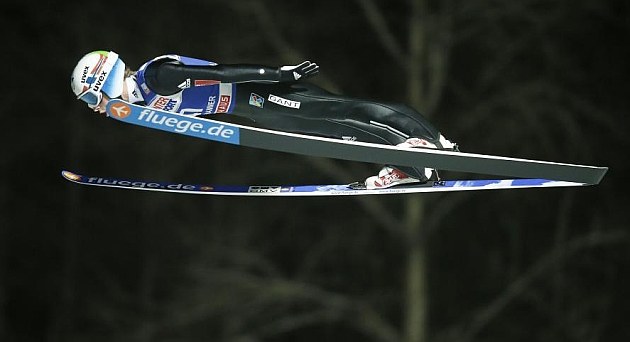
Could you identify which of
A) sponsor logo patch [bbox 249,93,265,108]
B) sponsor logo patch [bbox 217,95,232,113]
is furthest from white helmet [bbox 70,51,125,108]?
sponsor logo patch [bbox 249,93,265,108]

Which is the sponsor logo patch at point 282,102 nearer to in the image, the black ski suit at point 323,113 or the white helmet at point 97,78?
the black ski suit at point 323,113

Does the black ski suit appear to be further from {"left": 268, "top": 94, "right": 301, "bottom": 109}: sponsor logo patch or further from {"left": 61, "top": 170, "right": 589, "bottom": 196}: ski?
{"left": 61, "top": 170, "right": 589, "bottom": 196}: ski

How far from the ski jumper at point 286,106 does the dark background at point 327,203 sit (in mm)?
4778

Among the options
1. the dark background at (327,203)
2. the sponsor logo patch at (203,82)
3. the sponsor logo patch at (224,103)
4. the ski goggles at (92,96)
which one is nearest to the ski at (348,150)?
the ski goggles at (92,96)

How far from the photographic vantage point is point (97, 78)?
6.46m

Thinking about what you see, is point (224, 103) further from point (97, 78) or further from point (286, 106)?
point (97, 78)

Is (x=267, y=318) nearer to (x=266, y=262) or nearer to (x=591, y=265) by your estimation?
(x=266, y=262)

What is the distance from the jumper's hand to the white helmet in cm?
94

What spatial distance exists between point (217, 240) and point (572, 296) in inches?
166

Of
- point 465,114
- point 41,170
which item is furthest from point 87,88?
point 41,170

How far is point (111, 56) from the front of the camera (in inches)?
258

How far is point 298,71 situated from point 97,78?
1.12 meters

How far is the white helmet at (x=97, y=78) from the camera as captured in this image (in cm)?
645

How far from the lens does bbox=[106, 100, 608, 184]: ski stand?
6223 mm
